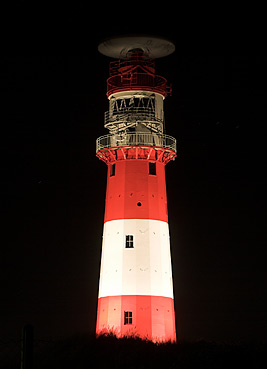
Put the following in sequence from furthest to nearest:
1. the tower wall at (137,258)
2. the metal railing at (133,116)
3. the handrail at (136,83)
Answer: the handrail at (136,83) → the metal railing at (133,116) → the tower wall at (137,258)

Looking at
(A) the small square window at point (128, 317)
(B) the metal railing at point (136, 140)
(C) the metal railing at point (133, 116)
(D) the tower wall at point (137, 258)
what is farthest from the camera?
(C) the metal railing at point (133, 116)

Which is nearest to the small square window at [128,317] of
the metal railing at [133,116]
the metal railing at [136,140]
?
the metal railing at [136,140]

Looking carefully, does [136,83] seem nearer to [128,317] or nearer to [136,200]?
[136,200]

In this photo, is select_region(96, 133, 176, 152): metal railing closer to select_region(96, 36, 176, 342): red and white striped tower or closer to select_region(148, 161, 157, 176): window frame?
select_region(96, 36, 176, 342): red and white striped tower

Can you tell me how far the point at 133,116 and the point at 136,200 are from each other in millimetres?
4132

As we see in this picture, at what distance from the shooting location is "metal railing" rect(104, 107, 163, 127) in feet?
141

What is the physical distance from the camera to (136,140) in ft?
140

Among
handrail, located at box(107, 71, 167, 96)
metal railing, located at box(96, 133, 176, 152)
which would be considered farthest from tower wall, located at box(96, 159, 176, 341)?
handrail, located at box(107, 71, 167, 96)

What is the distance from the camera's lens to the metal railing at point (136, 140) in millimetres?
42562

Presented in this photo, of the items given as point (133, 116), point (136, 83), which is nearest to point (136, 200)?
point (133, 116)

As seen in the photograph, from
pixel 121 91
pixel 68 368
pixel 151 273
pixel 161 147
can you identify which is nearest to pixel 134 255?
pixel 151 273

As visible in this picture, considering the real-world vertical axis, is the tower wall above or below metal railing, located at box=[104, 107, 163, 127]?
below

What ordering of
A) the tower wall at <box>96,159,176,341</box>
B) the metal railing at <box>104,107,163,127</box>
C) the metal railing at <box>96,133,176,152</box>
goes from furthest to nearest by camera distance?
the metal railing at <box>104,107,163,127</box>
the metal railing at <box>96,133,176,152</box>
the tower wall at <box>96,159,176,341</box>

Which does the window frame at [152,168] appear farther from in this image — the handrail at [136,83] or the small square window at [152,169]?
the handrail at [136,83]
